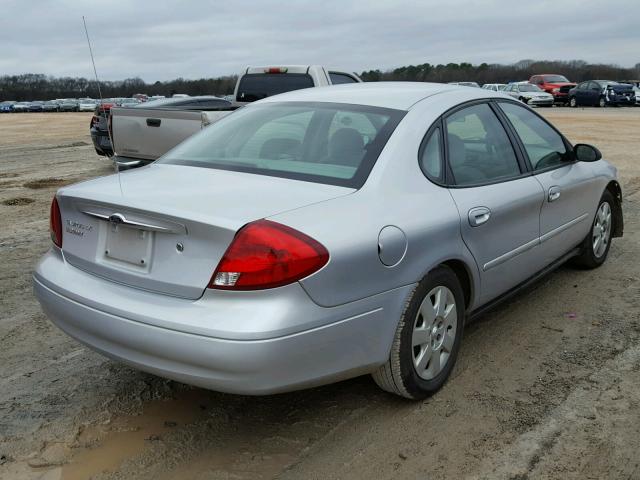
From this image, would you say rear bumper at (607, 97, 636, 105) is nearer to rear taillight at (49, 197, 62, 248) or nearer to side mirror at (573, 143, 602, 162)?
side mirror at (573, 143, 602, 162)

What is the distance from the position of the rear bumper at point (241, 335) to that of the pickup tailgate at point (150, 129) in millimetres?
5437

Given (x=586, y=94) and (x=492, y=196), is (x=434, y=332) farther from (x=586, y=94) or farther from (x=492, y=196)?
(x=586, y=94)

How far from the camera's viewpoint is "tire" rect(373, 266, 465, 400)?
9.84ft

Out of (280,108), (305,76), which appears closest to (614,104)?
(305,76)

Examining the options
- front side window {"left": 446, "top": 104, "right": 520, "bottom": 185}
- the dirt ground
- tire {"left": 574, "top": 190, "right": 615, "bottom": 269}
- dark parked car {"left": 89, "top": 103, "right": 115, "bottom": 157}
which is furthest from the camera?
dark parked car {"left": 89, "top": 103, "right": 115, "bottom": 157}

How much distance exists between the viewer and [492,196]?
11.9 feet

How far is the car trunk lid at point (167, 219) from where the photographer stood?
2609 millimetres

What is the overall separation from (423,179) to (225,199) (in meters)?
1.02

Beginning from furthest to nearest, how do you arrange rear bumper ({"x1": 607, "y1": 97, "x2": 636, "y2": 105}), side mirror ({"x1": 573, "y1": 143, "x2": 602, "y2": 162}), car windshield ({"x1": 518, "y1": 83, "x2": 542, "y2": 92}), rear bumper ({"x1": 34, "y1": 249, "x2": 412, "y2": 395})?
car windshield ({"x1": 518, "y1": 83, "x2": 542, "y2": 92}), rear bumper ({"x1": 607, "y1": 97, "x2": 636, "y2": 105}), side mirror ({"x1": 573, "y1": 143, "x2": 602, "y2": 162}), rear bumper ({"x1": 34, "y1": 249, "x2": 412, "y2": 395})

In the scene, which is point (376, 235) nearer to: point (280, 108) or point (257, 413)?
point (257, 413)

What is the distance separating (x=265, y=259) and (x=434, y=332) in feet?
3.73

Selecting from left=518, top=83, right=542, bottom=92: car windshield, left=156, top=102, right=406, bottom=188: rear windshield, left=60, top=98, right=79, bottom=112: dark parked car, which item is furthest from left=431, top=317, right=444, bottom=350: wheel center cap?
left=60, top=98, right=79, bottom=112: dark parked car

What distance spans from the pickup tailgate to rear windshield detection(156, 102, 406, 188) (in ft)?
13.9

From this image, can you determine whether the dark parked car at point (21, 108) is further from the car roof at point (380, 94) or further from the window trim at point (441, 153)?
the window trim at point (441, 153)
